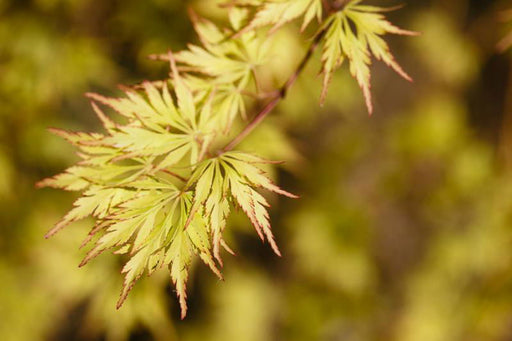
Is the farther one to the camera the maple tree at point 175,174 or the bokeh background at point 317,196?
the bokeh background at point 317,196

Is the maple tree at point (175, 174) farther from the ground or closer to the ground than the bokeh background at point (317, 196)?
farther from the ground

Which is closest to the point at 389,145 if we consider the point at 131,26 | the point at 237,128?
the point at 237,128

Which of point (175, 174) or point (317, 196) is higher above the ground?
point (175, 174)

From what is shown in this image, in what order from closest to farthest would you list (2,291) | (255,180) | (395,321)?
(255,180) < (2,291) < (395,321)

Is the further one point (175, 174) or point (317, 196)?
point (317, 196)

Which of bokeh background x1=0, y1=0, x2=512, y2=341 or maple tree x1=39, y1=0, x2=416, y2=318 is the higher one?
maple tree x1=39, y1=0, x2=416, y2=318

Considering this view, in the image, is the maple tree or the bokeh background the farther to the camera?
the bokeh background

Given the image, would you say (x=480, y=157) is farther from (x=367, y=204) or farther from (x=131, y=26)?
(x=131, y=26)

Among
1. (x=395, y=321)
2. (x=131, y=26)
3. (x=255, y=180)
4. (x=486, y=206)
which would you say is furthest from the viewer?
(x=395, y=321)
